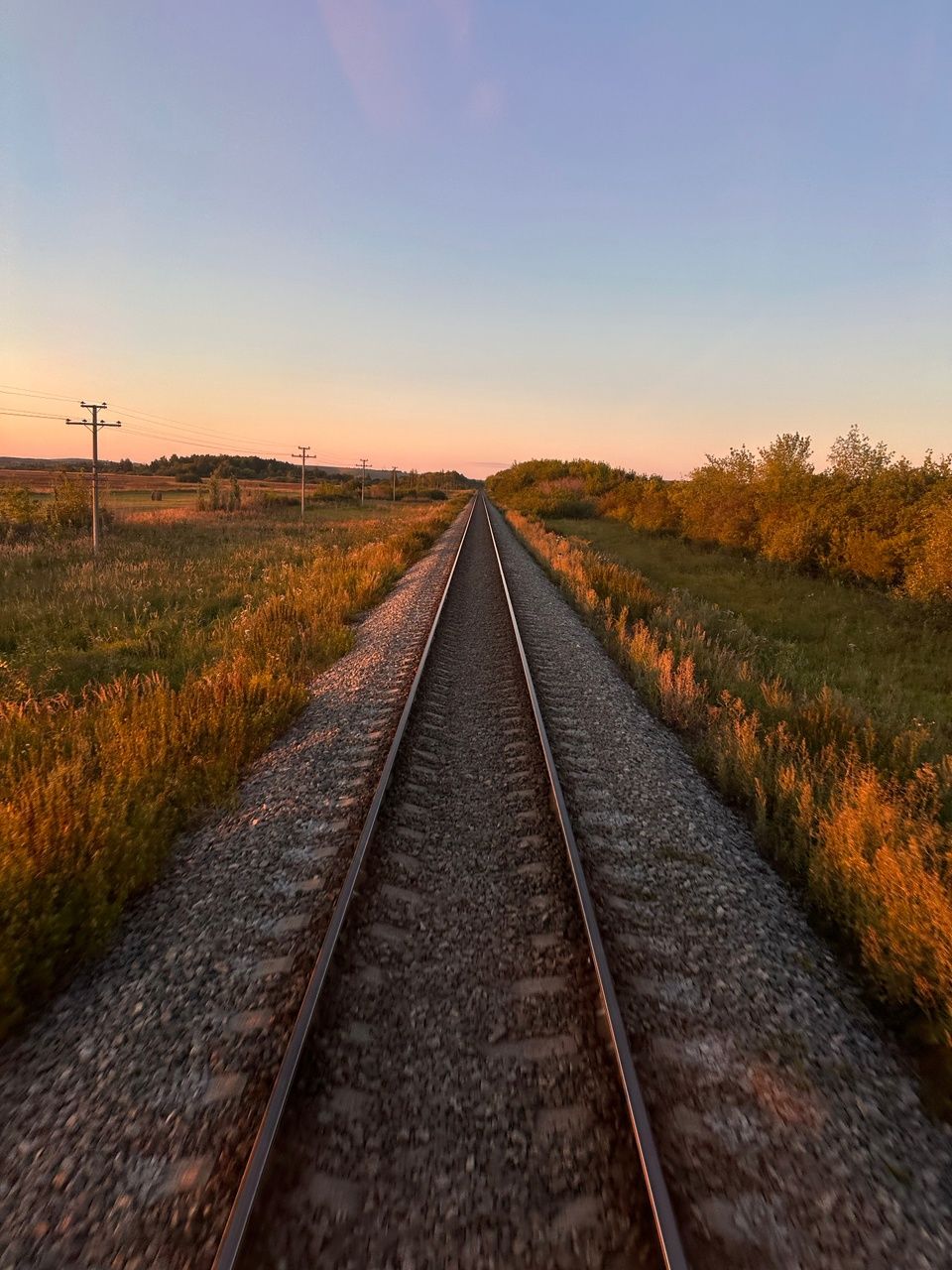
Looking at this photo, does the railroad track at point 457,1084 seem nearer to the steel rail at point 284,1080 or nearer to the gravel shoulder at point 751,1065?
the steel rail at point 284,1080

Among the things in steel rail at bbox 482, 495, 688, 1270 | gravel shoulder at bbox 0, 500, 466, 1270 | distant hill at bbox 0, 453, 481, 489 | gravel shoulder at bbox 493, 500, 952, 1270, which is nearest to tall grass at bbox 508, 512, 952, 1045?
gravel shoulder at bbox 493, 500, 952, 1270

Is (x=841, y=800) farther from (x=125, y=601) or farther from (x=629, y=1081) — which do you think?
(x=125, y=601)

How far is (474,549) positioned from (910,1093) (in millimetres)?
22880

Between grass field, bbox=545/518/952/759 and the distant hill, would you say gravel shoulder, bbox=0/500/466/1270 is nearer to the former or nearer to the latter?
grass field, bbox=545/518/952/759

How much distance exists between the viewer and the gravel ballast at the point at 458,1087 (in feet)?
6.70

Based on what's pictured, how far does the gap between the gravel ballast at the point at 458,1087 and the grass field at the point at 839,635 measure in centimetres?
515

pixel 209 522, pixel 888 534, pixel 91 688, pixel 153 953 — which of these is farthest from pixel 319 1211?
pixel 209 522

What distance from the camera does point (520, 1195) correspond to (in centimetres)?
218

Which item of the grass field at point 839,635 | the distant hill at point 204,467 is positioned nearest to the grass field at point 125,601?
→ the grass field at point 839,635

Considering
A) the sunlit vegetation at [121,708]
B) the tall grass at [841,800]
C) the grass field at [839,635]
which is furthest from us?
the grass field at [839,635]

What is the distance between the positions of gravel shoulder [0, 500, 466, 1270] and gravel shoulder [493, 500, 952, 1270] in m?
1.77

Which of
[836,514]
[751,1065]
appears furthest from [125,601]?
[836,514]

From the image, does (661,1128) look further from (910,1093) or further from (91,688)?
(91,688)

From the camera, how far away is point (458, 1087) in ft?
8.57
